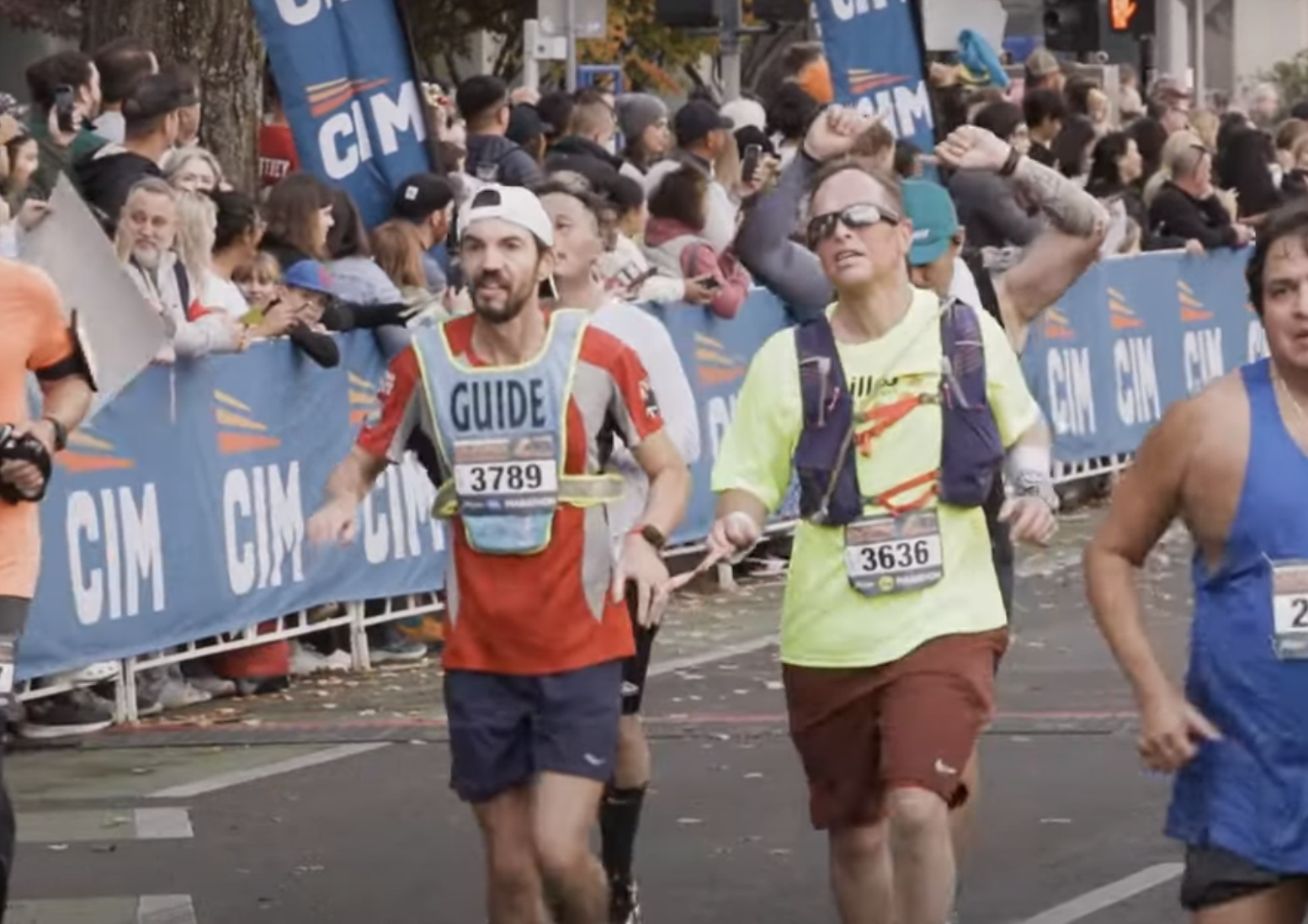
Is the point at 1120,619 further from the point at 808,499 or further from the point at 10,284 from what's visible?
the point at 10,284

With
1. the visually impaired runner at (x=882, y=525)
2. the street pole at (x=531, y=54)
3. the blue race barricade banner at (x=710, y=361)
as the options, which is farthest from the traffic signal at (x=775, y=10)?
the visually impaired runner at (x=882, y=525)

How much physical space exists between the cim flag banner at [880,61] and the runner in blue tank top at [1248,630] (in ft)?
41.5

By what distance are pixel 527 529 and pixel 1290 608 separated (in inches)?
92.2

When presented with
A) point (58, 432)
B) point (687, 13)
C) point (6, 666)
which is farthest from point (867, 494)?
point (687, 13)

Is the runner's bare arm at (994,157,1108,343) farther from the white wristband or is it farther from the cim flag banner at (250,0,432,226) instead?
the cim flag banner at (250,0,432,226)

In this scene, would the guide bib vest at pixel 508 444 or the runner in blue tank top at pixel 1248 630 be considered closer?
the runner in blue tank top at pixel 1248 630

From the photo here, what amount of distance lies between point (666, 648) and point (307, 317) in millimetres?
2231

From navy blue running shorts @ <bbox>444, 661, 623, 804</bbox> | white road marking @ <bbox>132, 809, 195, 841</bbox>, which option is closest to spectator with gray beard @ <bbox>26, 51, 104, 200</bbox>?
white road marking @ <bbox>132, 809, 195, 841</bbox>

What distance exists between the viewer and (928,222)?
30.1 feet

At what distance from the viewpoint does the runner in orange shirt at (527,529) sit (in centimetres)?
818

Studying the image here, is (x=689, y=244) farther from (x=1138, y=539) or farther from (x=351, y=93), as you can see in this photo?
(x=1138, y=539)

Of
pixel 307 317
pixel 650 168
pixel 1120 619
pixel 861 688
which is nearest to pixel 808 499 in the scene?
pixel 861 688

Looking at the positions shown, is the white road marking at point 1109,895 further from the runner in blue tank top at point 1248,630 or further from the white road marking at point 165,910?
the runner in blue tank top at point 1248,630

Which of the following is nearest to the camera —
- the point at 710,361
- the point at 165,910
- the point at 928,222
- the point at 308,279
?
the point at 928,222
